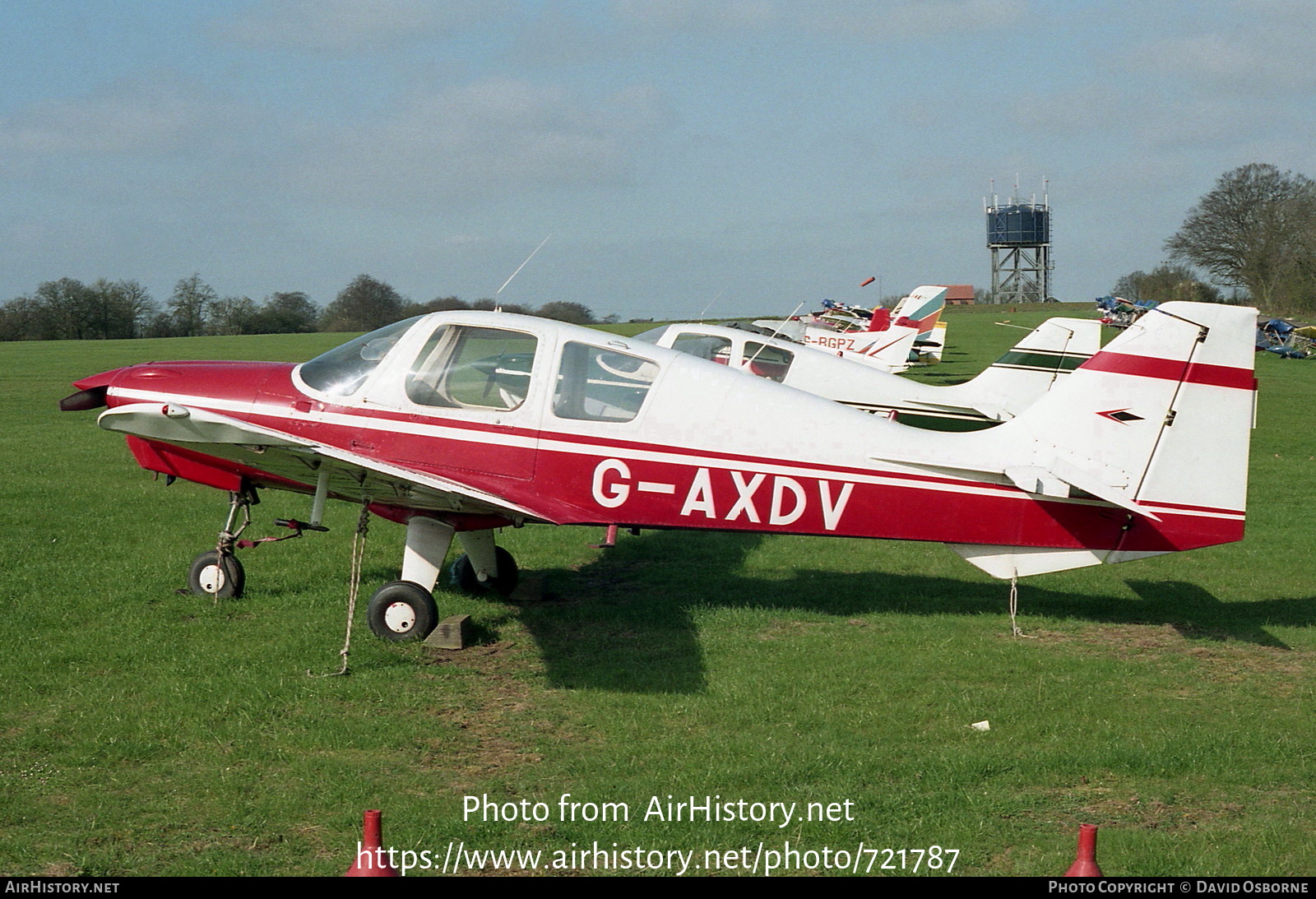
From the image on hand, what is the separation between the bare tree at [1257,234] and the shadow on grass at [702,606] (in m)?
55.6

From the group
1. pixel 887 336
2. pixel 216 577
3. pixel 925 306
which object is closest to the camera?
pixel 216 577

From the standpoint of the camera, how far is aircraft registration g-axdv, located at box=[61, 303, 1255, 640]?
6.70 m

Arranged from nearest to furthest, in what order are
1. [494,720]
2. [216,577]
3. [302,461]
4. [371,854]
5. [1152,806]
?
[371,854], [1152,806], [494,720], [302,461], [216,577]

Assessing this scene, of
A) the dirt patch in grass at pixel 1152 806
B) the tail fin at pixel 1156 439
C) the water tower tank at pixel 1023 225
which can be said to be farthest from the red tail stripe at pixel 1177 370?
the water tower tank at pixel 1023 225

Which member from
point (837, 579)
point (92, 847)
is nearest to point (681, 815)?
point (92, 847)

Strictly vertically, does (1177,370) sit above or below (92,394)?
above

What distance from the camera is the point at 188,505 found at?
11367mm

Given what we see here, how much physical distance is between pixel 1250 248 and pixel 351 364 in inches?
2517

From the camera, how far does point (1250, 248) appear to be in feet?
195

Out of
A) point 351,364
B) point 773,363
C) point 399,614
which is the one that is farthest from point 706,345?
point 399,614

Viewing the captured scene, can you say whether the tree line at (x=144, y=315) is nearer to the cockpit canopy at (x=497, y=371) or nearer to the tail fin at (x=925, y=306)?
the tail fin at (x=925, y=306)

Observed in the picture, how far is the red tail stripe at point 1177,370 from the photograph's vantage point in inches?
260

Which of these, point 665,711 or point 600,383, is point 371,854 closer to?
point 665,711

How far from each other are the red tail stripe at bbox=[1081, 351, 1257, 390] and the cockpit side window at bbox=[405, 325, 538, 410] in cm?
370
